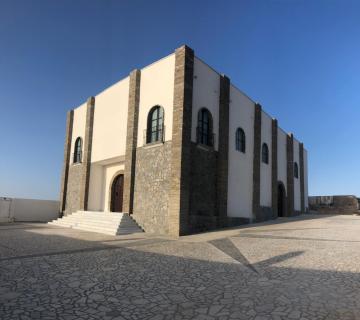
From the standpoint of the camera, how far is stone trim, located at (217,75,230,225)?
48.7ft

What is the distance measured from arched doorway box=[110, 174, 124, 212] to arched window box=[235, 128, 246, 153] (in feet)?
22.7

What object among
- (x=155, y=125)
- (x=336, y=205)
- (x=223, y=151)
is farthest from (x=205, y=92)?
(x=336, y=205)

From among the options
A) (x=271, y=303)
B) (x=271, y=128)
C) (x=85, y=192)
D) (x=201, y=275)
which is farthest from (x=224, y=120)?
(x=271, y=303)

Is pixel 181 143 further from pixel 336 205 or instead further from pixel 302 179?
pixel 336 205

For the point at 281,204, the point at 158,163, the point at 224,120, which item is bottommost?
the point at 281,204

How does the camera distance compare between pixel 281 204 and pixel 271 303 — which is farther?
pixel 281 204

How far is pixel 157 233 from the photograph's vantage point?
13141 millimetres

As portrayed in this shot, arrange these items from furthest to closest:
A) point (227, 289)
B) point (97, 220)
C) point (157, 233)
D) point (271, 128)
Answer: point (271, 128)
point (97, 220)
point (157, 233)
point (227, 289)

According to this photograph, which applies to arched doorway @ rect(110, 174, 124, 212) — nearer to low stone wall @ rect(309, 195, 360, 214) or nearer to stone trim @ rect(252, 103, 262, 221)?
stone trim @ rect(252, 103, 262, 221)

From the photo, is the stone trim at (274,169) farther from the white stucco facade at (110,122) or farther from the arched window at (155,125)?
the white stucco facade at (110,122)

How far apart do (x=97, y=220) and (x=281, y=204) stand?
1512 centimetres

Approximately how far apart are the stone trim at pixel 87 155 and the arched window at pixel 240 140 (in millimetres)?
9000

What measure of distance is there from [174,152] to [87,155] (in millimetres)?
8009

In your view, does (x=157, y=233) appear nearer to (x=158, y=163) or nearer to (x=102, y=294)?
(x=158, y=163)
